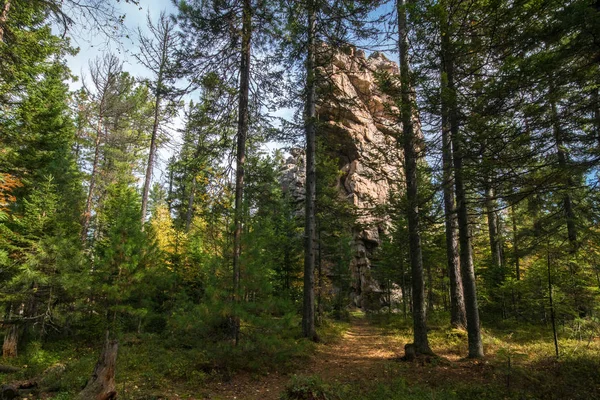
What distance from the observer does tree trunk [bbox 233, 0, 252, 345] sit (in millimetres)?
7383

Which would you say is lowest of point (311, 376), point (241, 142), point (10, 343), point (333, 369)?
point (333, 369)

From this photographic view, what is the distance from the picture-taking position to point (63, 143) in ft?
50.8

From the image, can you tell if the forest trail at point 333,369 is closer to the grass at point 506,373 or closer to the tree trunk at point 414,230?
the grass at point 506,373

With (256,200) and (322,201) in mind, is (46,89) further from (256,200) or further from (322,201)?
(322,201)

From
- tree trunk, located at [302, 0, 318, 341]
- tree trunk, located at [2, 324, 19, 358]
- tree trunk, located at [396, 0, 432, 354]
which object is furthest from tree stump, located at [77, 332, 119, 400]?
tree trunk, located at [396, 0, 432, 354]

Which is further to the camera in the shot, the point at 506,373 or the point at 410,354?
the point at 410,354

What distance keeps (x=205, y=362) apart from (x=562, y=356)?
913cm

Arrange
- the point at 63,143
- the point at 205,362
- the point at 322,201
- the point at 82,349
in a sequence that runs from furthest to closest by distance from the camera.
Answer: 1. the point at 63,143
2. the point at 322,201
3. the point at 82,349
4. the point at 205,362

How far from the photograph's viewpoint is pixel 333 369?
7.81 metres

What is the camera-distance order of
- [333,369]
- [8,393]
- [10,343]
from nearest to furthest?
→ [8,393] < [333,369] < [10,343]

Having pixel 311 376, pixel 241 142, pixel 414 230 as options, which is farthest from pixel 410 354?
pixel 241 142

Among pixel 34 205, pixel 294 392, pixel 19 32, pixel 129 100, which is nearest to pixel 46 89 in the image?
pixel 19 32

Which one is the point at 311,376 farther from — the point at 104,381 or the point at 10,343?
the point at 10,343

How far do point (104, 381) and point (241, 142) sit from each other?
22.5 feet
